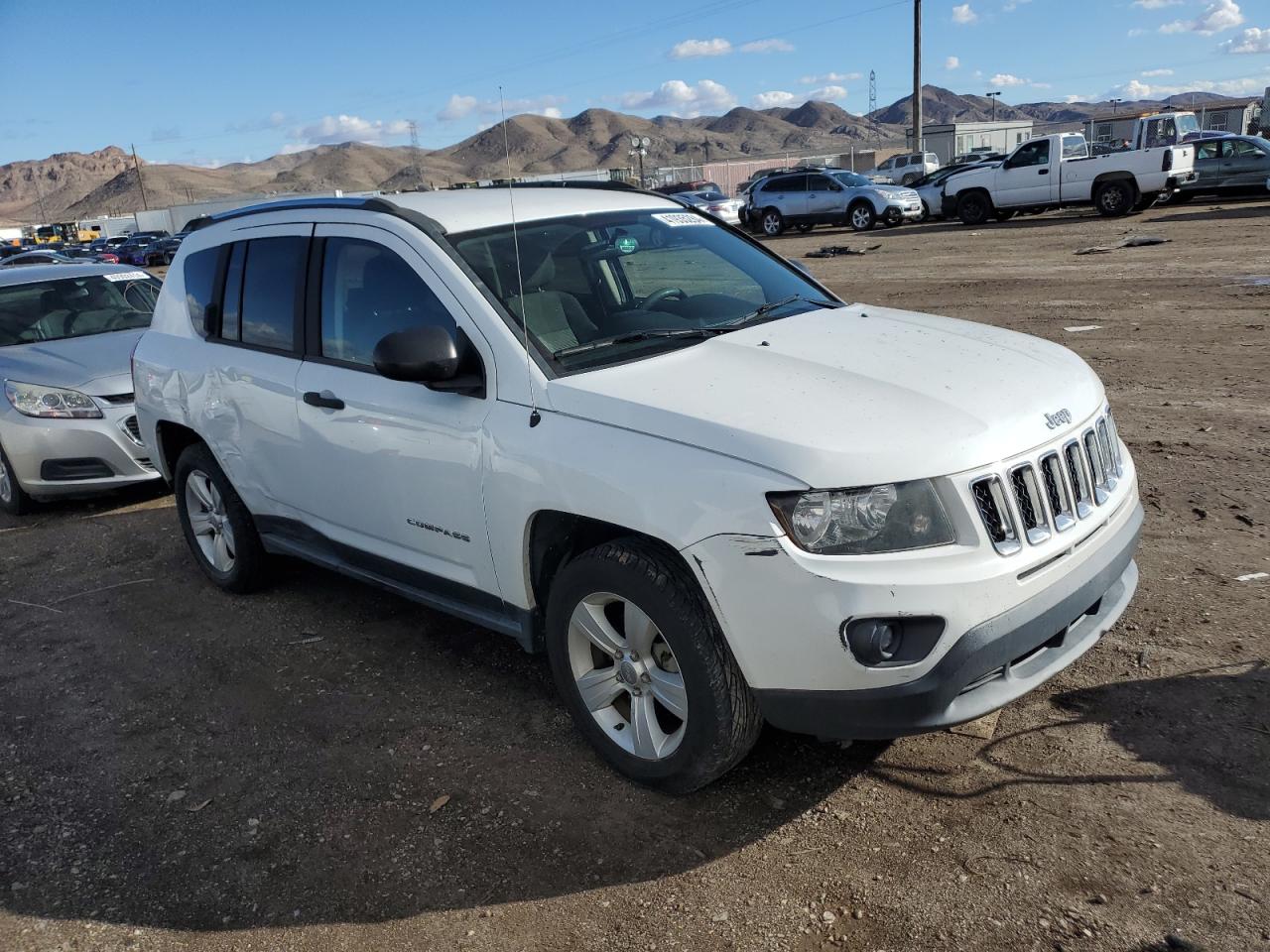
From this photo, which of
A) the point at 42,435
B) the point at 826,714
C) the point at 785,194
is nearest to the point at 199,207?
the point at 785,194

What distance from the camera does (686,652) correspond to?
10.0 ft

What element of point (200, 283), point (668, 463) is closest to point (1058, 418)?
point (668, 463)

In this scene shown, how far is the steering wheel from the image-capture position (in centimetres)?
407

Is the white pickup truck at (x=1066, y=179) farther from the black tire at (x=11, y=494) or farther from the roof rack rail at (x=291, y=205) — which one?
the black tire at (x=11, y=494)

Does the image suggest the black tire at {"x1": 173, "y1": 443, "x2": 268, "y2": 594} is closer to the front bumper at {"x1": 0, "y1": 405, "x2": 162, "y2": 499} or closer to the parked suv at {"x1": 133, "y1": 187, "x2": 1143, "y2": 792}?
the parked suv at {"x1": 133, "y1": 187, "x2": 1143, "y2": 792}

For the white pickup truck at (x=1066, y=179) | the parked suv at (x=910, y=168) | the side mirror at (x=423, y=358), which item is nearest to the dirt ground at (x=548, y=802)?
the side mirror at (x=423, y=358)

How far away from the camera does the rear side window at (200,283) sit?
17.3ft

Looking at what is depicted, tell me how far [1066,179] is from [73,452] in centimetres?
2192

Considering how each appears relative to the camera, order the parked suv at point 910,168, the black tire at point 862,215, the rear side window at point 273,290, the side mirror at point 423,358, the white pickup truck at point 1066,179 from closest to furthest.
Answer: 1. the side mirror at point 423,358
2. the rear side window at point 273,290
3. the white pickup truck at point 1066,179
4. the black tire at point 862,215
5. the parked suv at point 910,168

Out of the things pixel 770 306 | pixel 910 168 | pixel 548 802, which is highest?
pixel 770 306

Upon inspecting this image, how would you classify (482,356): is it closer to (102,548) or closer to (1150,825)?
(1150,825)

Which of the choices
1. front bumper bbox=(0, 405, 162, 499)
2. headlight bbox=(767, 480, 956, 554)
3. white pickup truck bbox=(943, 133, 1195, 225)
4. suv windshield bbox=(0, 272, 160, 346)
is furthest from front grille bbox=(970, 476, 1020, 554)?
white pickup truck bbox=(943, 133, 1195, 225)

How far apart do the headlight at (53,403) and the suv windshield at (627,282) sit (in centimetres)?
462

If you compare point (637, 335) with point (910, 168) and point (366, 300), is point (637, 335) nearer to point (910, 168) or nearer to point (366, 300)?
point (366, 300)
